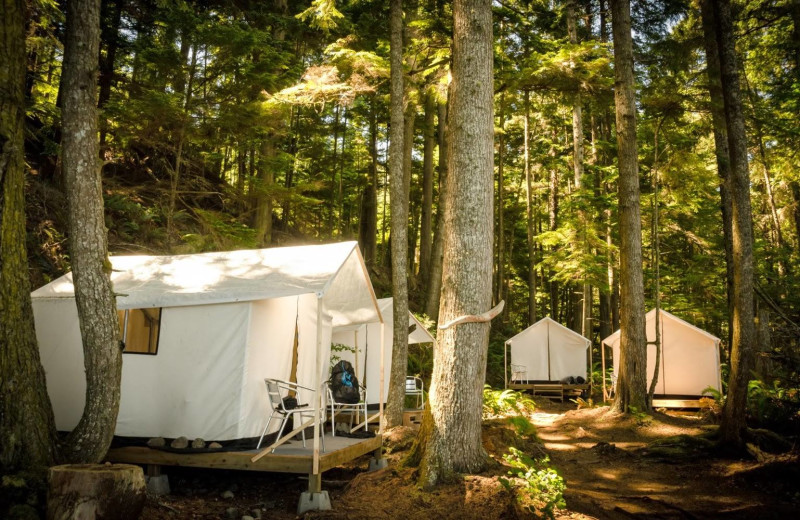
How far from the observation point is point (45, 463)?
422 centimetres

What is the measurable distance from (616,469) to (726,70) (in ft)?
18.1

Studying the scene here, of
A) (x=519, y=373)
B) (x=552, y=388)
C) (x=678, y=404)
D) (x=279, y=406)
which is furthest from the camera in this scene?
(x=519, y=373)

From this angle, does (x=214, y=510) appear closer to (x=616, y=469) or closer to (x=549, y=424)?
(x=616, y=469)

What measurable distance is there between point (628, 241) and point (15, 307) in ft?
30.4

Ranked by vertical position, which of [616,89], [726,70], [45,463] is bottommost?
[45,463]

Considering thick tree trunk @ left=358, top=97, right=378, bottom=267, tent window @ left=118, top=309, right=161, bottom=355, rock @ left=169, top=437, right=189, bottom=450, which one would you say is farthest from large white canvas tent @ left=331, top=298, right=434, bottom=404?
thick tree trunk @ left=358, top=97, right=378, bottom=267

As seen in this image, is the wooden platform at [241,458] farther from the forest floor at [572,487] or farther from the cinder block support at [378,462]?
the cinder block support at [378,462]

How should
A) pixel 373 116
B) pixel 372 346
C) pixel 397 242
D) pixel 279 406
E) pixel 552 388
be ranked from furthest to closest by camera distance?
pixel 373 116 → pixel 552 388 → pixel 372 346 → pixel 397 242 → pixel 279 406

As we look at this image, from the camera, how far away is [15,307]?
4.29 metres

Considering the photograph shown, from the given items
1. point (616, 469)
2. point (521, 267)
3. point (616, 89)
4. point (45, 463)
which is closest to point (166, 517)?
point (45, 463)

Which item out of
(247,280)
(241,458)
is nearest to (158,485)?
(241,458)

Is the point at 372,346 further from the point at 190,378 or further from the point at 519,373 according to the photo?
the point at 519,373

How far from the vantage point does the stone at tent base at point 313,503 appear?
16.4 ft

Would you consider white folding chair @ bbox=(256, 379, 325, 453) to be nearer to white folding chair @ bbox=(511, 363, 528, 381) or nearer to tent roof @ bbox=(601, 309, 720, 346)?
tent roof @ bbox=(601, 309, 720, 346)
